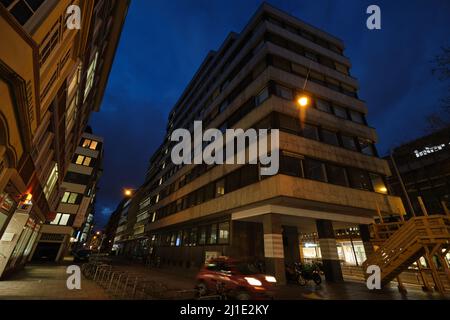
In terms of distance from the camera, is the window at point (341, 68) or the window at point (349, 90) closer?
the window at point (349, 90)

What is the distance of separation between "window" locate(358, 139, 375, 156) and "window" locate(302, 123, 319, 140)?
18.7 ft

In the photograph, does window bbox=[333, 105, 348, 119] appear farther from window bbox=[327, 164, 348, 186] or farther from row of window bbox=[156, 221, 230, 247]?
row of window bbox=[156, 221, 230, 247]

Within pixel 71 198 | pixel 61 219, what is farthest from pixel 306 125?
pixel 61 219

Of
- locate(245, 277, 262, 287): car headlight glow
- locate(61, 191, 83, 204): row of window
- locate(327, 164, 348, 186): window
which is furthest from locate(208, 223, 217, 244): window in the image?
locate(61, 191, 83, 204): row of window

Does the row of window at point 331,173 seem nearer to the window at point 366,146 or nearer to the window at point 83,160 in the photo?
the window at point 366,146

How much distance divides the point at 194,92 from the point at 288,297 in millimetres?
34323

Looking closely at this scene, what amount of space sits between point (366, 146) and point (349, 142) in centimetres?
262

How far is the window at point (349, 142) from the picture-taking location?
19281 mm

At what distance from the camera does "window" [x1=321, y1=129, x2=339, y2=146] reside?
18.5m

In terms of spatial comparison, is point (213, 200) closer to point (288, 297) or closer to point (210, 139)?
point (210, 139)

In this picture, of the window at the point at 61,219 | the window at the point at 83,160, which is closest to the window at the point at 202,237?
the window at the point at 61,219

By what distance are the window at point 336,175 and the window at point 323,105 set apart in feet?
19.0

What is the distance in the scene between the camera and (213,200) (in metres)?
19.7
